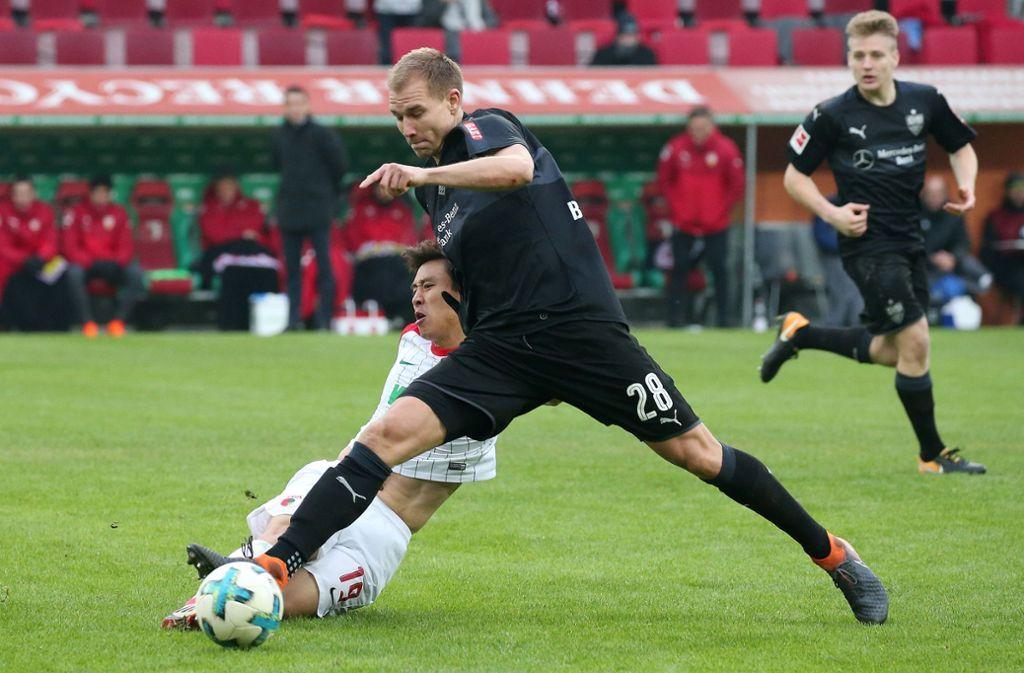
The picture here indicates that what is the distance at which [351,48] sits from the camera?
20438 mm

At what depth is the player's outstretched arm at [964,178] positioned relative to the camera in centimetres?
822

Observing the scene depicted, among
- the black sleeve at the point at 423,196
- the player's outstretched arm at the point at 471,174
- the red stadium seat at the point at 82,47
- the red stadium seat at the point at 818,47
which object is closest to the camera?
the player's outstretched arm at the point at 471,174

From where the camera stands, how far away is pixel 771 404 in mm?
11352

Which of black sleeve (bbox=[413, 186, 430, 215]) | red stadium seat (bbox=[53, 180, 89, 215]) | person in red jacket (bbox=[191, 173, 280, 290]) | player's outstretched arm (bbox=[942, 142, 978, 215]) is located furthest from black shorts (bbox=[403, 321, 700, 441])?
red stadium seat (bbox=[53, 180, 89, 215])

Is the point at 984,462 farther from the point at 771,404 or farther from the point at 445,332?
the point at 445,332

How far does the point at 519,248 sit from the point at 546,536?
1.97 metres

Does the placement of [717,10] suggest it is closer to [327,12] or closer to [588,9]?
[588,9]

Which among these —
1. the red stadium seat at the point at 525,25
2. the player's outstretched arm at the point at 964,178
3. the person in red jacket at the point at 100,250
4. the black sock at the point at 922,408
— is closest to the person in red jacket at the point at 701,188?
the red stadium seat at the point at 525,25

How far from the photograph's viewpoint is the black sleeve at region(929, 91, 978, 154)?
27.6 feet

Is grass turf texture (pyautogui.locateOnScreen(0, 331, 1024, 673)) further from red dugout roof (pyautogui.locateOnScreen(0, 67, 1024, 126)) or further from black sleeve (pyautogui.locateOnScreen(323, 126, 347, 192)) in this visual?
red dugout roof (pyautogui.locateOnScreen(0, 67, 1024, 126))

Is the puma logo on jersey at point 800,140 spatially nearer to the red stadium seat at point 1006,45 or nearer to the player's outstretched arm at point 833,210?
the player's outstretched arm at point 833,210

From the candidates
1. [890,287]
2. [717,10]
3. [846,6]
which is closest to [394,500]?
[890,287]

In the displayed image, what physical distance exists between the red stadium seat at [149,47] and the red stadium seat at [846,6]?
29.0 ft

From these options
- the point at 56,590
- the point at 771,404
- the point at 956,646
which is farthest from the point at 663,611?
the point at 771,404
